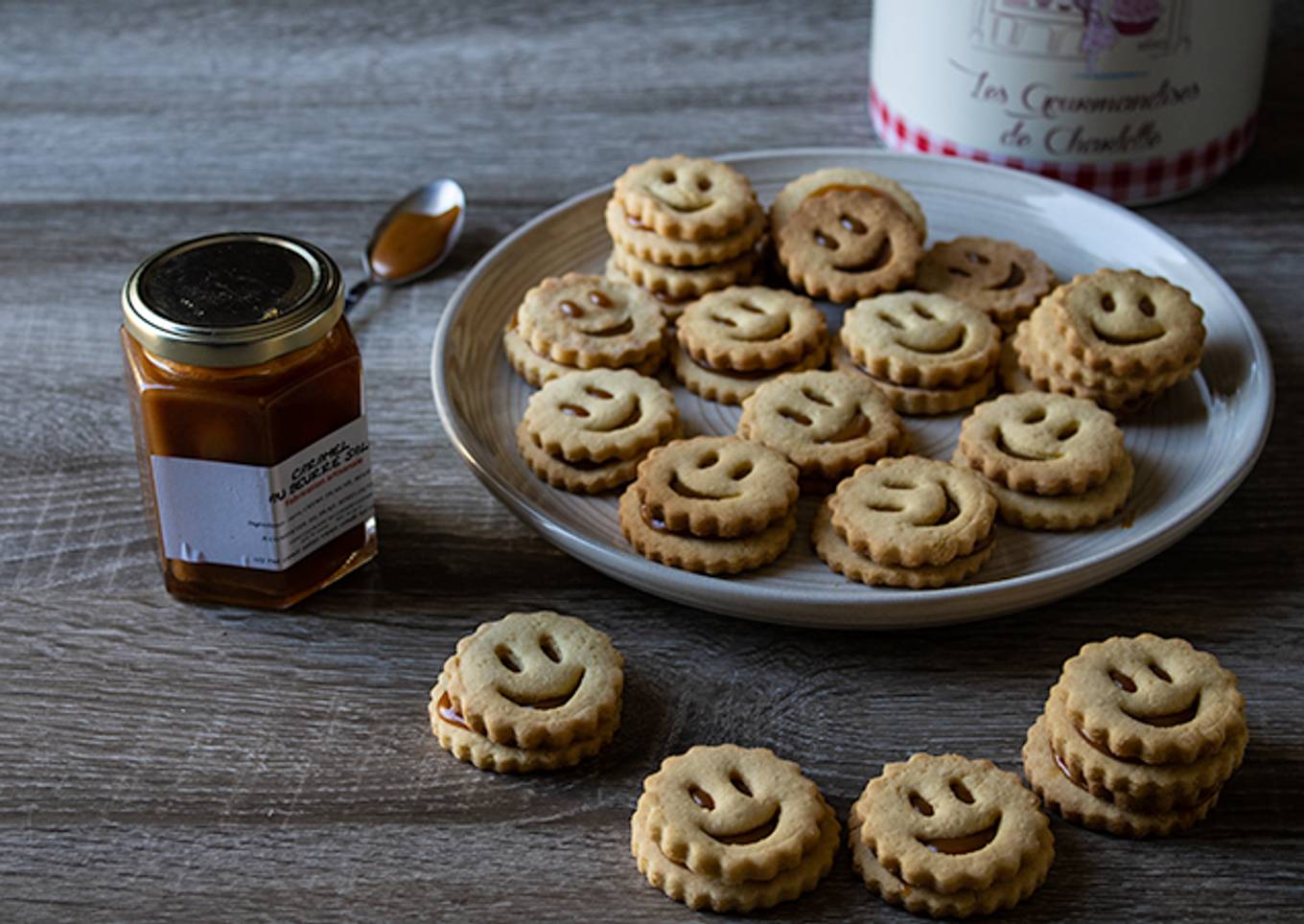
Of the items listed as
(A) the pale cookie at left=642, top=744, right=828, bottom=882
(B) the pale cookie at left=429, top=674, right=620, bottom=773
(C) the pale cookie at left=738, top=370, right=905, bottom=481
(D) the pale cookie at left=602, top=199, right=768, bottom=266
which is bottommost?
(B) the pale cookie at left=429, top=674, right=620, bottom=773

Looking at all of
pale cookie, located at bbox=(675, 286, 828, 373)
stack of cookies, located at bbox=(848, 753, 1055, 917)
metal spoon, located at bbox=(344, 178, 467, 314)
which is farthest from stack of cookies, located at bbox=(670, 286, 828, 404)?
stack of cookies, located at bbox=(848, 753, 1055, 917)

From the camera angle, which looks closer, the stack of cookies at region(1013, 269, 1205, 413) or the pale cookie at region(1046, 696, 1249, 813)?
the pale cookie at region(1046, 696, 1249, 813)

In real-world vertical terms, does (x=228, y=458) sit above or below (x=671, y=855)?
above

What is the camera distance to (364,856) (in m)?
0.84

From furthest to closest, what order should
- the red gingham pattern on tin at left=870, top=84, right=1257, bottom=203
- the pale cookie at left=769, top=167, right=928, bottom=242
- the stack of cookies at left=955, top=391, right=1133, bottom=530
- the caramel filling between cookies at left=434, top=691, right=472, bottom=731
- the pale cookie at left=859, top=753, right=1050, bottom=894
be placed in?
the red gingham pattern on tin at left=870, top=84, right=1257, bottom=203, the pale cookie at left=769, top=167, right=928, bottom=242, the stack of cookies at left=955, top=391, right=1133, bottom=530, the caramel filling between cookies at left=434, top=691, right=472, bottom=731, the pale cookie at left=859, top=753, right=1050, bottom=894

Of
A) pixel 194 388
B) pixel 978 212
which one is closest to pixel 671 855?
pixel 194 388

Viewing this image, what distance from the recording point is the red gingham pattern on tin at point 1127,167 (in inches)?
52.4

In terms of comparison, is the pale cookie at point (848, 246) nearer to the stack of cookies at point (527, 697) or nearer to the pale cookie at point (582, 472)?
the pale cookie at point (582, 472)

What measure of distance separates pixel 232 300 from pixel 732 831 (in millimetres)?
373

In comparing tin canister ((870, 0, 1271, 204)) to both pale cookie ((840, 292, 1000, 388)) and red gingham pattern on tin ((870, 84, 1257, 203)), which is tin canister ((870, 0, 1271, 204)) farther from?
pale cookie ((840, 292, 1000, 388))

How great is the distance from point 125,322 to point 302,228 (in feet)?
1.55

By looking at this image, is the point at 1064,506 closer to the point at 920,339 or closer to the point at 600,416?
the point at 920,339

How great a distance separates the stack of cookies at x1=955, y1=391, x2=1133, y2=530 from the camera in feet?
3.29

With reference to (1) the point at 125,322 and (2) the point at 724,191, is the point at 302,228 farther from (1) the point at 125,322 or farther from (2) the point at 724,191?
(1) the point at 125,322
